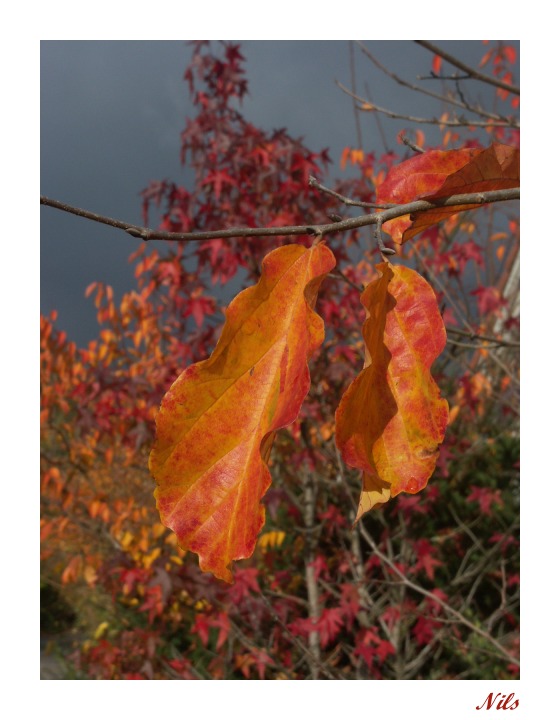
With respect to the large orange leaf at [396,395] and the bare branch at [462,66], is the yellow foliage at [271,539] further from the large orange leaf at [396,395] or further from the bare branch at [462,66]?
the large orange leaf at [396,395]

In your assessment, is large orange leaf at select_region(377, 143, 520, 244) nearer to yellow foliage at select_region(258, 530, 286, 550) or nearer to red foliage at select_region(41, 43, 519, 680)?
red foliage at select_region(41, 43, 519, 680)

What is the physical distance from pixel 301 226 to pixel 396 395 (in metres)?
0.14

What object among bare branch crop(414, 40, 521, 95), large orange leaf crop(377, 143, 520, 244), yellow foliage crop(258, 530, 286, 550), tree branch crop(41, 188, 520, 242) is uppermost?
bare branch crop(414, 40, 521, 95)

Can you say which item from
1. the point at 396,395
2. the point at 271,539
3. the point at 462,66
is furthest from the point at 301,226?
the point at 271,539

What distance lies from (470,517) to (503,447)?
375mm

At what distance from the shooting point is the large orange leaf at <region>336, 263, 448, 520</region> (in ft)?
1.55

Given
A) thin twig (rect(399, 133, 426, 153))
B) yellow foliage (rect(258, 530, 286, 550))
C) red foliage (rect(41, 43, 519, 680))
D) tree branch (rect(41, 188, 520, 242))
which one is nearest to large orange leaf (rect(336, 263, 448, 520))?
tree branch (rect(41, 188, 520, 242))

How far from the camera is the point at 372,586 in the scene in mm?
2750

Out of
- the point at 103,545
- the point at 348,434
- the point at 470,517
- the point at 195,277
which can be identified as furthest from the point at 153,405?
the point at 348,434

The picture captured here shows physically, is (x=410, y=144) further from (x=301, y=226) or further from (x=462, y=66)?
(x=462, y=66)

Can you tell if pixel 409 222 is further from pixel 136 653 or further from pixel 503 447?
pixel 503 447

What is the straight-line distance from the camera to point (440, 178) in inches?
23.2

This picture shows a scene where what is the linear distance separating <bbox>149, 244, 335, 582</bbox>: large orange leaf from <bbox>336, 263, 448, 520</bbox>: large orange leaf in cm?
5

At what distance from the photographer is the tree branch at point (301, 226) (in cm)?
44
